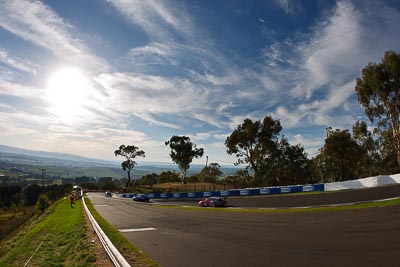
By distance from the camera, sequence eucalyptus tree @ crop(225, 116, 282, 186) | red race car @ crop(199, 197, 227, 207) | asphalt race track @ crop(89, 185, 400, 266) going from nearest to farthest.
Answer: asphalt race track @ crop(89, 185, 400, 266) → red race car @ crop(199, 197, 227, 207) → eucalyptus tree @ crop(225, 116, 282, 186)

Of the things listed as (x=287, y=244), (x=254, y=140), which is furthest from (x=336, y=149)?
(x=287, y=244)

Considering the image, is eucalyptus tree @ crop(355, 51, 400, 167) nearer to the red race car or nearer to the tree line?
the tree line

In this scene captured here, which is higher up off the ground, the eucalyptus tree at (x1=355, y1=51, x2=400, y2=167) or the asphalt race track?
the eucalyptus tree at (x1=355, y1=51, x2=400, y2=167)

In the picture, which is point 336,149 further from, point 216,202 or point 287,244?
point 287,244

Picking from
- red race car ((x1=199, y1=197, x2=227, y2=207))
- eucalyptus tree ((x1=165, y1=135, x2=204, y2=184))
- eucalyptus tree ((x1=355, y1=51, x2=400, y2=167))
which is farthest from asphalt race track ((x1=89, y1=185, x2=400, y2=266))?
eucalyptus tree ((x1=165, y1=135, x2=204, y2=184))

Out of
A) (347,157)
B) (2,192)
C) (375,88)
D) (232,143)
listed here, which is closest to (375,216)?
(375,88)

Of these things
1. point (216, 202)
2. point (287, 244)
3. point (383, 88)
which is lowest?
point (216, 202)

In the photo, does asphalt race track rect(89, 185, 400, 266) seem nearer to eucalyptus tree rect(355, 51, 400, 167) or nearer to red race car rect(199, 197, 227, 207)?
red race car rect(199, 197, 227, 207)

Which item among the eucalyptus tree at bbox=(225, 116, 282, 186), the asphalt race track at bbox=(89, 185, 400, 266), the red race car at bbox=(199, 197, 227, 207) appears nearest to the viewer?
the asphalt race track at bbox=(89, 185, 400, 266)

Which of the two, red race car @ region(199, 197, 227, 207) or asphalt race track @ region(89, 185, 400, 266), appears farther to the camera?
red race car @ region(199, 197, 227, 207)

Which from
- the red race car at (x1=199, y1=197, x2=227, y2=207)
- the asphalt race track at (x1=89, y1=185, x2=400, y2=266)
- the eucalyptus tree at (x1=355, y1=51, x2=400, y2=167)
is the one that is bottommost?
the red race car at (x1=199, y1=197, x2=227, y2=207)

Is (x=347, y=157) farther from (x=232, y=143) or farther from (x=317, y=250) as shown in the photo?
(x=317, y=250)

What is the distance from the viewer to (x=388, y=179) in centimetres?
4047

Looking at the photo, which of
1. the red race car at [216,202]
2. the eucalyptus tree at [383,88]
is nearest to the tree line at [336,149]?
the eucalyptus tree at [383,88]
